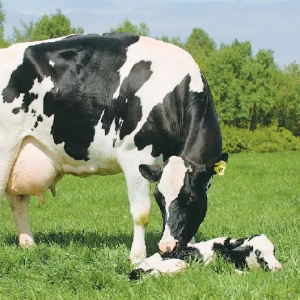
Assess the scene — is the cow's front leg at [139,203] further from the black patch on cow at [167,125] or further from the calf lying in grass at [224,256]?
the calf lying in grass at [224,256]

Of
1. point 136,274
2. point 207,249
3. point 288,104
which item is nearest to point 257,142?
point 288,104

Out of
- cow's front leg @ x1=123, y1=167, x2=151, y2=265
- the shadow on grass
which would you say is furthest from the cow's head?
the shadow on grass

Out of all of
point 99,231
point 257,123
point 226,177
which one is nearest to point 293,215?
point 99,231

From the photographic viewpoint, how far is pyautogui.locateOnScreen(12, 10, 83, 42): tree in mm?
60750

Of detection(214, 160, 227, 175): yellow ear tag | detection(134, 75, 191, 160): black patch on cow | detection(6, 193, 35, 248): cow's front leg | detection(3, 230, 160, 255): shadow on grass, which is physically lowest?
detection(3, 230, 160, 255): shadow on grass

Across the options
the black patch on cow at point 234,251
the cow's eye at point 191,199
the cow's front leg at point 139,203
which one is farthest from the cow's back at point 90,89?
the black patch on cow at point 234,251

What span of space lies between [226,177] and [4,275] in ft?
45.2

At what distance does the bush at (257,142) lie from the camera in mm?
42281

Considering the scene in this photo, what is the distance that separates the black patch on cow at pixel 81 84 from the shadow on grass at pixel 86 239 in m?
1.19

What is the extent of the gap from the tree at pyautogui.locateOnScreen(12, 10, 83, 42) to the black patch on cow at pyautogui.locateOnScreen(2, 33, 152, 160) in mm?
54794

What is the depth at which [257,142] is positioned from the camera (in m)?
43.9

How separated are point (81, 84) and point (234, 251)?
269cm

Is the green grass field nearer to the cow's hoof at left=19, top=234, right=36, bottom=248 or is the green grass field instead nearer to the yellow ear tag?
the cow's hoof at left=19, top=234, right=36, bottom=248

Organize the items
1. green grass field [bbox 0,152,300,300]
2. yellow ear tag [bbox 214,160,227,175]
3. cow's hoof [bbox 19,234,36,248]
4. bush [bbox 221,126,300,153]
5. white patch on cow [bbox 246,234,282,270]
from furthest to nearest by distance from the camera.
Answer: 1. bush [bbox 221,126,300,153]
2. cow's hoof [bbox 19,234,36,248]
3. yellow ear tag [bbox 214,160,227,175]
4. white patch on cow [bbox 246,234,282,270]
5. green grass field [bbox 0,152,300,300]
